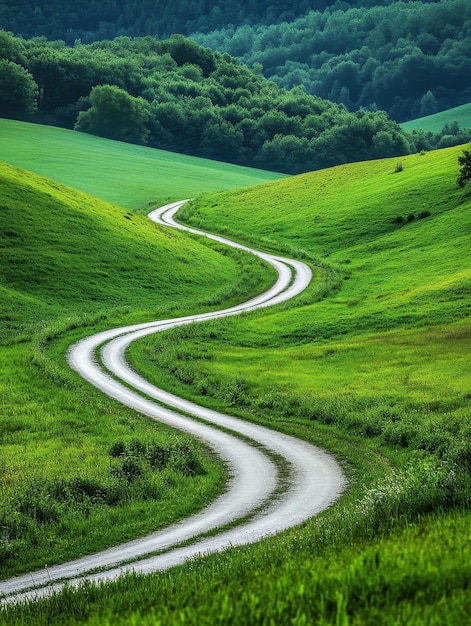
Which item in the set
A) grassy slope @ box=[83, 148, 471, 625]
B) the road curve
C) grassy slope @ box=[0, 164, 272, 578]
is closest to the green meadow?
grassy slope @ box=[83, 148, 471, 625]

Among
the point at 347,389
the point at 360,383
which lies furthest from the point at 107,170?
the point at 347,389

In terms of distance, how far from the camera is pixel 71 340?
208ft

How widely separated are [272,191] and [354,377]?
334ft

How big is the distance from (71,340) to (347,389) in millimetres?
26655

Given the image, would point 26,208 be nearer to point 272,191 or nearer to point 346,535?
point 272,191

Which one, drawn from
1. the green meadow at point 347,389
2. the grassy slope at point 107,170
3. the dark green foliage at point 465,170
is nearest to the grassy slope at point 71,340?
the green meadow at point 347,389

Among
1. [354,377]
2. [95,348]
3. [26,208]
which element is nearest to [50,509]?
[354,377]

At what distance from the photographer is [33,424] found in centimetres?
3719

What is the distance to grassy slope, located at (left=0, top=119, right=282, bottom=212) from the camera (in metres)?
155

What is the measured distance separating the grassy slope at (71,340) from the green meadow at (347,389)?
0.88m

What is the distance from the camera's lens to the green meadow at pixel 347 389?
6.72m

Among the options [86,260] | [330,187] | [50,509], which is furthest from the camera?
[330,187]

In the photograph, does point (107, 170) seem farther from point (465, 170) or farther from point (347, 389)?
point (347, 389)

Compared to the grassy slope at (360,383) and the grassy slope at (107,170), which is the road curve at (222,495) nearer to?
the grassy slope at (360,383)
